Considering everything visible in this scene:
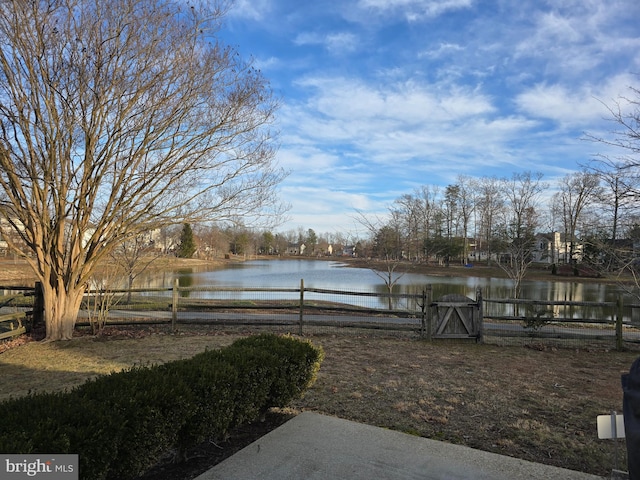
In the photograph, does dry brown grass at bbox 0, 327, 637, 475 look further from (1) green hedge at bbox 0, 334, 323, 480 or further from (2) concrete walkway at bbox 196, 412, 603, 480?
(1) green hedge at bbox 0, 334, 323, 480

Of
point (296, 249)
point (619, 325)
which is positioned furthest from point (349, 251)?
point (619, 325)

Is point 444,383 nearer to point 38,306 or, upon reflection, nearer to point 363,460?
point 363,460

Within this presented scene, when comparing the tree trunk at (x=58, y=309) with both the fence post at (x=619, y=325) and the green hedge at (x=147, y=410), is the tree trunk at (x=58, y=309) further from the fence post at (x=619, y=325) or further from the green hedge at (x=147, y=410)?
the fence post at (x=619, y=325)

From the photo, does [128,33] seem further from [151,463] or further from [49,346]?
[151,463]

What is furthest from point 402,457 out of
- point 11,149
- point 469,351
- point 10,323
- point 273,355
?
point 10,323

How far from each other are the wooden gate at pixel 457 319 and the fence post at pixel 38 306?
28.8ft

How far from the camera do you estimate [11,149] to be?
777cm

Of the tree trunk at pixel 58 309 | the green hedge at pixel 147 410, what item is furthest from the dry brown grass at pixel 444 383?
the green hedge at pixel 147 410

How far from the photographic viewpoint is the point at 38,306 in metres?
9.28

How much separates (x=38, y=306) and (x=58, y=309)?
1.23 meters

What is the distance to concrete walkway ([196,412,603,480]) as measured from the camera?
10.2 ft

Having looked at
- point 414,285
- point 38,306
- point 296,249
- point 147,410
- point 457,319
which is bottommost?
point 414,285

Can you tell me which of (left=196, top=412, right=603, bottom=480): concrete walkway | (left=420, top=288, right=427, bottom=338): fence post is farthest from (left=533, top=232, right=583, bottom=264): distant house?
(left=196, top=412, right=603, bottom=480): concrete walkway

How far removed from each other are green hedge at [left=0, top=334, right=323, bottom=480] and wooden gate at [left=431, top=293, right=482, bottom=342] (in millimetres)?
6079
